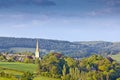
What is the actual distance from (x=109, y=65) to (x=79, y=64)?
12.9m

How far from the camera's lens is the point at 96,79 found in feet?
390

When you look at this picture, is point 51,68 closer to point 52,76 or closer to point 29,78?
point 52,76

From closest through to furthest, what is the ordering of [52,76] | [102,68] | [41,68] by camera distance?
[52,76] < [41,68] < [102,68]

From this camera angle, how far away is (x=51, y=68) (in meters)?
136

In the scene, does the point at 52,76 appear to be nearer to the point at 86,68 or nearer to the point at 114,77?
the point at 114,77

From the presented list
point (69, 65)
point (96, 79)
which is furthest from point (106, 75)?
point (69, 65)

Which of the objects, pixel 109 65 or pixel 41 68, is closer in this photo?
pixel 41 68

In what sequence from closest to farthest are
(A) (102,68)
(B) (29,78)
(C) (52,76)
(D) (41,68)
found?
(B) (29,78) → (C) (52,76) → (D) (41,68) → (A) (102,68)

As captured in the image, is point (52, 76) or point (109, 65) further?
point (109, 65)

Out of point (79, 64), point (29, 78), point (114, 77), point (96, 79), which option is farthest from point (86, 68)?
point (29, 78)

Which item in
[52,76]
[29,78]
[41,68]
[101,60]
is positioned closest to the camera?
[29,78]

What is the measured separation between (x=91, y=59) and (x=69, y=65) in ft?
52.8

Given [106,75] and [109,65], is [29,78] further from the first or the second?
[109,65]

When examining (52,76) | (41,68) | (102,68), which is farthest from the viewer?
(102,68)
